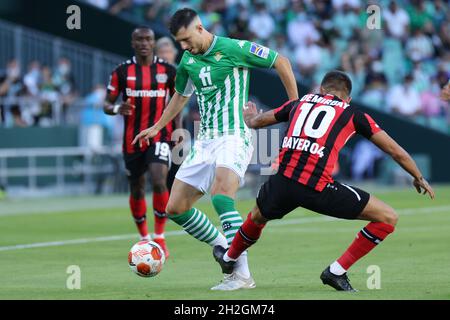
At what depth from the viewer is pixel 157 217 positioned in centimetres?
1443

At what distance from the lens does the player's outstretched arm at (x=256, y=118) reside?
10328 mm

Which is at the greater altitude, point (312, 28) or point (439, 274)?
point (312, 28)

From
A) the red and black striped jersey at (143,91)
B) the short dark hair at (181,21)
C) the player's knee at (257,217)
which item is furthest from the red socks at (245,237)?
the red and black striped jersey at (143,91)

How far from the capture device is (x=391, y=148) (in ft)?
32.6

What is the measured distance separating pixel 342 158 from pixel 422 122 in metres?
2.44

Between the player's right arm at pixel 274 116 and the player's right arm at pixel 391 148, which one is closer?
the player's right arm at pixel 391 148

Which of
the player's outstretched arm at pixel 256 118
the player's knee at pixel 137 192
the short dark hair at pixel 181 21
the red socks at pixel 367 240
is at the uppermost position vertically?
the short dark hair at pixel 181 21

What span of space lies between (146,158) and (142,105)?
0.67 meters

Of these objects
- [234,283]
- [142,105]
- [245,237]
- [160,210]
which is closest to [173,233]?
[160,210]

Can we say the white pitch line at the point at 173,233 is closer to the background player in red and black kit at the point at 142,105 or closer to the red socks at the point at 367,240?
the background player in red and black kit at the point at 142,105

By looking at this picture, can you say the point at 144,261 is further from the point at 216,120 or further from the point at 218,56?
the point at 218,56

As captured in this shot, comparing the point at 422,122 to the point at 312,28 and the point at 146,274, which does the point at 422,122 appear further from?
the point at 146,274

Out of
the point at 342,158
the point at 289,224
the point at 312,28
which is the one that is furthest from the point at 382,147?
the point at 312,28

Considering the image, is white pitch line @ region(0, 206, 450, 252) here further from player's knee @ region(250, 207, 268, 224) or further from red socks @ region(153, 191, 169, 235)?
player's knee @ region(250, 207, 268, 224)
